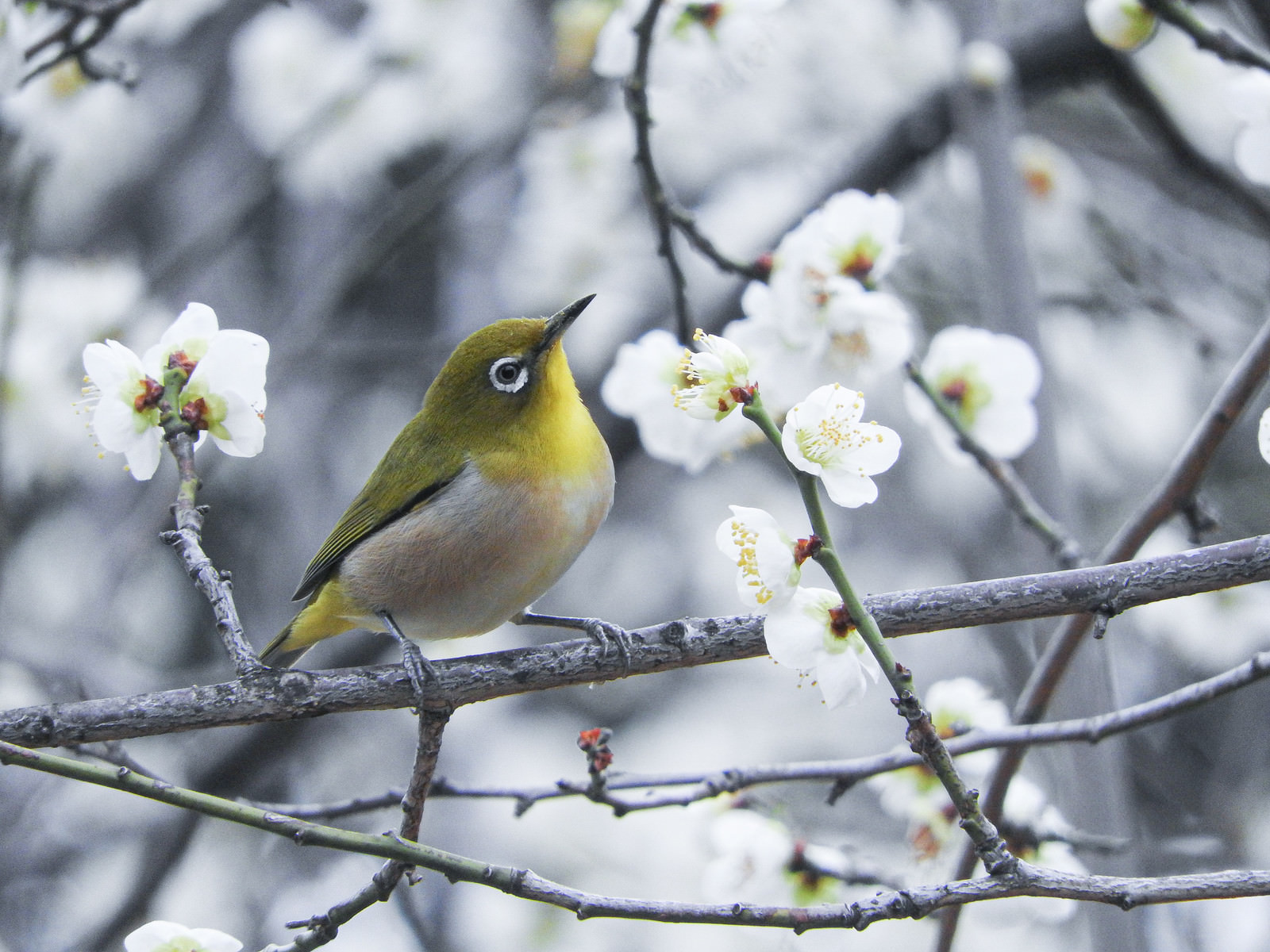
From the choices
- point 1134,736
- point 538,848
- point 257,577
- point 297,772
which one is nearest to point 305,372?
point 257,577

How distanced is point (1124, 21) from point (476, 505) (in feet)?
6.62

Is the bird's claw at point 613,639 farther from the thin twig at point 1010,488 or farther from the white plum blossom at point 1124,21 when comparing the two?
the white plum blossom at point 1124,21

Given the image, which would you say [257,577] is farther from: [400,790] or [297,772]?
[400,790]

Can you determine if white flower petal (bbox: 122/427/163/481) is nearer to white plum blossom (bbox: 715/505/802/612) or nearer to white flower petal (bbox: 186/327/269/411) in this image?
white flower petal (bbox: 186/327/269/411)

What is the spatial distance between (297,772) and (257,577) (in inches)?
49.5

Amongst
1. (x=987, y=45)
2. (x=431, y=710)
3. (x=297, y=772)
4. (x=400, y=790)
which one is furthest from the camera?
(x=297, y=772)

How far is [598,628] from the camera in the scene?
285 centimetres

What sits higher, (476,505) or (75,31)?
(75,31)

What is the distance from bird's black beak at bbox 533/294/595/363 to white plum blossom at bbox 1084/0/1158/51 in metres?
1.44

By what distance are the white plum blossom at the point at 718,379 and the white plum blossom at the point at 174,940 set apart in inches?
49.3

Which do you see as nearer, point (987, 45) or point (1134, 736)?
point (987, 45)

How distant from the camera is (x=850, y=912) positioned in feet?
6.16

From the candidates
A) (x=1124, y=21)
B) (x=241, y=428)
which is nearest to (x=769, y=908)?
(x=241, y=428)

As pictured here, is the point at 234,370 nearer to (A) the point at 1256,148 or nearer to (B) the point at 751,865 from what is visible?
(B) the point at 751,865
